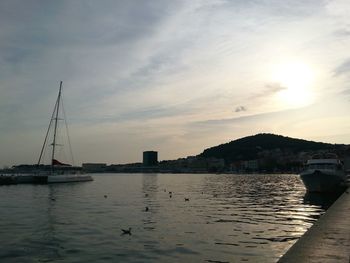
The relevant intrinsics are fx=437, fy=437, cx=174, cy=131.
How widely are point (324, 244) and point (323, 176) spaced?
46069mm

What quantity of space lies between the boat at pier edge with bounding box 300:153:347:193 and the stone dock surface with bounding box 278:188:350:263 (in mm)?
38714

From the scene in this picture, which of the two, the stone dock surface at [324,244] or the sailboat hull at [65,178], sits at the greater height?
the sailboat hull at [65,178]

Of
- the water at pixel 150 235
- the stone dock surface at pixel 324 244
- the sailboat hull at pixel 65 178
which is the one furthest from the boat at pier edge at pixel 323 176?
the sailboat hull at pixel 65 178

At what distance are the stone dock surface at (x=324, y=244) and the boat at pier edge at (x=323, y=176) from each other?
127 ft

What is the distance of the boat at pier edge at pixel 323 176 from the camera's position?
59094mm

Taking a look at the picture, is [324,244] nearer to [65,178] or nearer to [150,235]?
[150,235]

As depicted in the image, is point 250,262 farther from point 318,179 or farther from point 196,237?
point 318,179

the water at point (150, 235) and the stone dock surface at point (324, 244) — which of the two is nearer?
the stone dock surface at point (324, 244)

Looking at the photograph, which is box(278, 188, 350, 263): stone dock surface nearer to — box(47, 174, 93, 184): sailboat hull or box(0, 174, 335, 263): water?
box(0, 174, 335, 263): water

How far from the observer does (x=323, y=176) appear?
59.0m

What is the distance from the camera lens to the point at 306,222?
30.7 meters

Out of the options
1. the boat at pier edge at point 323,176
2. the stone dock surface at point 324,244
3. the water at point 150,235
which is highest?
the boat at pier edge at point 323,176

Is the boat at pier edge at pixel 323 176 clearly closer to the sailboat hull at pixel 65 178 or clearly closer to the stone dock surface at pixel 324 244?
the stone dock surface at pixel 324 244

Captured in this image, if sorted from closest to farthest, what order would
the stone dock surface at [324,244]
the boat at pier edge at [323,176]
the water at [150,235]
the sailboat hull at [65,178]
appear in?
the stone dock surface at [324,244] < the water at [150,235] < the boat at pier edge at [323,176] < the sailboat hull at [65,178]
